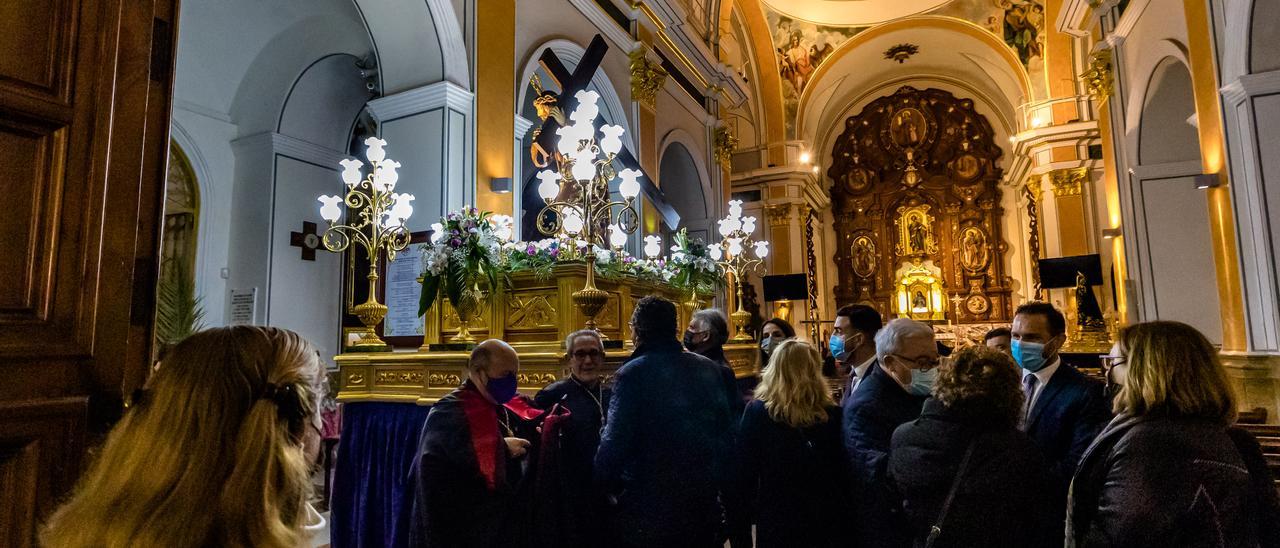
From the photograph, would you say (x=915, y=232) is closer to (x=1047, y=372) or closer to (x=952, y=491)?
(x=1047, y=372)

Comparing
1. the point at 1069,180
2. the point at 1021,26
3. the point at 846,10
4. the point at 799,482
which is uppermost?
the point at 846,10

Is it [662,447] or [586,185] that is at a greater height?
[586,185]

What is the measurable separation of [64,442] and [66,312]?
0.21m

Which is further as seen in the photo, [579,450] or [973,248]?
[973,248]

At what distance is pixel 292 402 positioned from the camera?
102 centimetres

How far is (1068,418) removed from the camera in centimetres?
222

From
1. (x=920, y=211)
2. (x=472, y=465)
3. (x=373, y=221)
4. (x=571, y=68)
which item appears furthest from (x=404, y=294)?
(x=920, y=211)

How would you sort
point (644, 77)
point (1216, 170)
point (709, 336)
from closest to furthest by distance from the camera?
point (709, 336)
point (1216, 170)
point (644, 77)

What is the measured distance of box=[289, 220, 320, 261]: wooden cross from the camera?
7.41 metres

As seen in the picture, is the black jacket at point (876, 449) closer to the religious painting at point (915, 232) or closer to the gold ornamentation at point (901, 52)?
the gold ornamentation at point (901, 52)

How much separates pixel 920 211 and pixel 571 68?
13.6 metres

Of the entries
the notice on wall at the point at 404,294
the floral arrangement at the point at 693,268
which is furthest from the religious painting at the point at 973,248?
the notice on wall at the point at 404,294

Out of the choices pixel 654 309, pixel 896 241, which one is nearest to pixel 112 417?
pixel 654 309

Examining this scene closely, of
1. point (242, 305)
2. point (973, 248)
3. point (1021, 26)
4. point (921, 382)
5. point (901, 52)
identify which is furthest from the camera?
point (973, 248)
